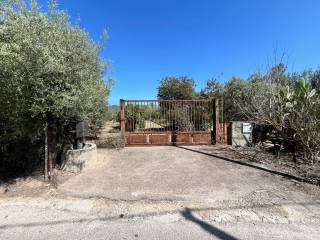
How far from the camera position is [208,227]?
398 centimetres

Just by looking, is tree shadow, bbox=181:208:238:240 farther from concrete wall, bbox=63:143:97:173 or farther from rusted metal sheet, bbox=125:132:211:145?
rusted metal sheet, bbox=125:132:211:145

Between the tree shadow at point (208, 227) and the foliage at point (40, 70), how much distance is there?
382 cm

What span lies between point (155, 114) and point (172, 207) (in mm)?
6422

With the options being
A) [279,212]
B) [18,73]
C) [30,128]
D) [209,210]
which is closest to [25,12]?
[18,73]

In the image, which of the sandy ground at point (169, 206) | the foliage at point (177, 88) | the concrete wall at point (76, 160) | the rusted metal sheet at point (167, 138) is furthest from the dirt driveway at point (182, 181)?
the foliage at point (177, 88)

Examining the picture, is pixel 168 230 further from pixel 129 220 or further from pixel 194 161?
pixel 194 161

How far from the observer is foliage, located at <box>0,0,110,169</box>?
18.5 ft

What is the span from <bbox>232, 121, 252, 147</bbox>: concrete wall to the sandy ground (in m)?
3.40

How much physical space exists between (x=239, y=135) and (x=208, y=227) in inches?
286

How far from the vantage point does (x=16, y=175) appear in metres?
7.52

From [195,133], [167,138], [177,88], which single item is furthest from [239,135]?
[177,88]

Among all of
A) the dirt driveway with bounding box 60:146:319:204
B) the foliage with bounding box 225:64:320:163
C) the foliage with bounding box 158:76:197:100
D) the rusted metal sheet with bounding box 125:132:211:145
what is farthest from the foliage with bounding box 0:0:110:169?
the foliage with bounding box 158:76:197:100

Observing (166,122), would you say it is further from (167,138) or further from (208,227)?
(208,227)

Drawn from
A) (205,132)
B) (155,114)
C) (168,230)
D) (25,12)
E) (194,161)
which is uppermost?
(25,12)
